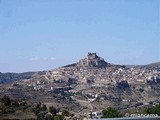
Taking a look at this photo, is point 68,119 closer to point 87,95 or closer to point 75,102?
point 75,102

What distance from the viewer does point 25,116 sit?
79.0 meters

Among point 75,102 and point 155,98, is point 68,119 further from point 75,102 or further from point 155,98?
point 155,98

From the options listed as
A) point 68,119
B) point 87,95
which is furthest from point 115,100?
point 68,119

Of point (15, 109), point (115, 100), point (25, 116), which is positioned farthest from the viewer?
point (115, 100)

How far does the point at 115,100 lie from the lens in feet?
623

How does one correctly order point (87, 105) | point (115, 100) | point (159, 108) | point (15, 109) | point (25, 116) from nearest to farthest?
1. point (25, 116)
2. point (15, 109)
3. point (159, 108)
4. point (87, 105)
5. point (115, 100)

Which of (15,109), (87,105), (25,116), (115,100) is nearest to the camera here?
(25,116)

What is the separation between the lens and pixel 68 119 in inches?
3408

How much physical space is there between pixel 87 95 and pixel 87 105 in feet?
86.7

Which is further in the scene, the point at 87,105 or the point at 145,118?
the point at 87,105

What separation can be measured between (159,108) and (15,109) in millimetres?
32998

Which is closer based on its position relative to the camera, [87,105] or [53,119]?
[53,119]

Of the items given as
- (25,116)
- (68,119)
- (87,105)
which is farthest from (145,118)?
(87,105)

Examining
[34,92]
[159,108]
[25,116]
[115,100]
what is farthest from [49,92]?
[25,116]
